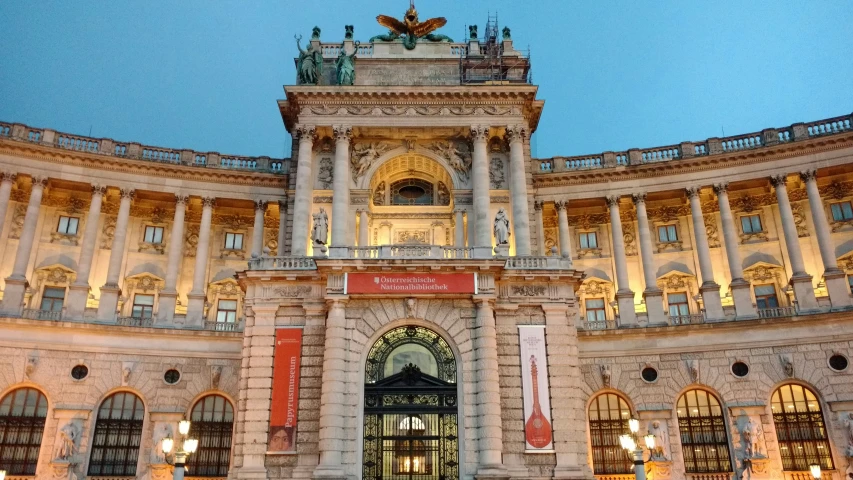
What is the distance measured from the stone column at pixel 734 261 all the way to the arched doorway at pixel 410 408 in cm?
1907

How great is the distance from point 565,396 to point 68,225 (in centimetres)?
3209

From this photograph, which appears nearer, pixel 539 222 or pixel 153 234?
pixel 153 234

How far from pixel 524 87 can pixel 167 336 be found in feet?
83.4

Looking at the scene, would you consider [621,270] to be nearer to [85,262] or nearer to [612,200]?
[612,200]

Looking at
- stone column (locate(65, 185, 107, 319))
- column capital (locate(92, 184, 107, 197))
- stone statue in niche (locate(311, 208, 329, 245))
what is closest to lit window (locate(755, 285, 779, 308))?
stone statue in niche (locate(311, 208, 329, 245))

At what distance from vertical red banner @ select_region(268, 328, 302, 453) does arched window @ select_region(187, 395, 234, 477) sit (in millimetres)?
10284

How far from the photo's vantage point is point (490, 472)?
87.5 feet

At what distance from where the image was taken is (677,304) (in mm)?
41594

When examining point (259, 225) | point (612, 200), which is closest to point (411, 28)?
point (259, 225)

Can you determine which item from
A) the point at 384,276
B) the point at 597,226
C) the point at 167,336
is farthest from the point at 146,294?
the point at 597,226

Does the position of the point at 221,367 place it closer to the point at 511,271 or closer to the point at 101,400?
the point at 101,400

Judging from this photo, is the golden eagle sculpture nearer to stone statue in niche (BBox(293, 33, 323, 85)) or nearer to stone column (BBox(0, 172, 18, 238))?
stone statue in niche (BBox(293, 33, 323, 85))

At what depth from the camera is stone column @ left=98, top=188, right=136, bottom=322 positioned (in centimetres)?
3844

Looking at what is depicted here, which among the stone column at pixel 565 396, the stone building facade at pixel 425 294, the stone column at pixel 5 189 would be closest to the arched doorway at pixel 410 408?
the stone building facade at pixel 425 294
